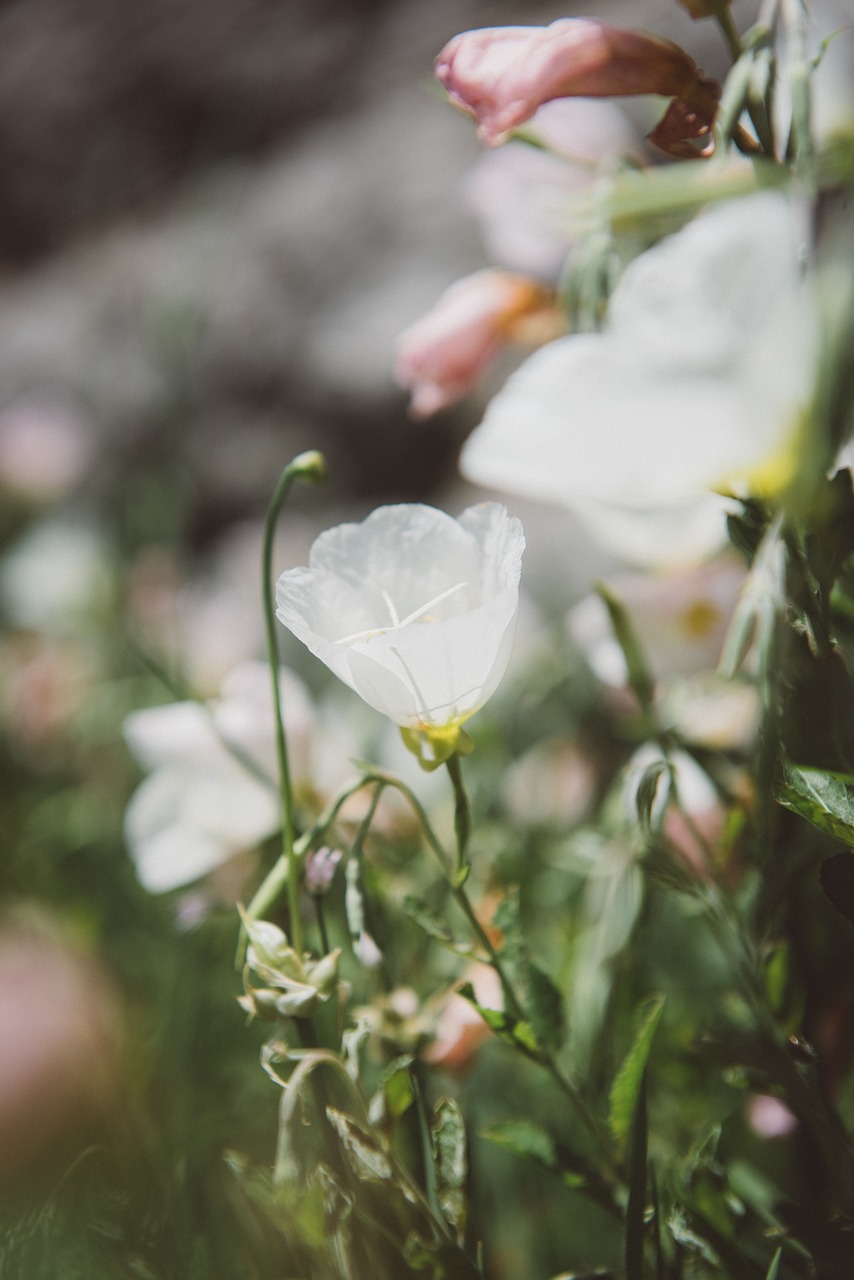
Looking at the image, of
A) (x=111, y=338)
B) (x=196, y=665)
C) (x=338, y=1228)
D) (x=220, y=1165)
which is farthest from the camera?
(x=111, y=338)

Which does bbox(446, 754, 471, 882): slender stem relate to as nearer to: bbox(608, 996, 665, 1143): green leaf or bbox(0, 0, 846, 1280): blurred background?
bbox(608, 996, 665, 1143): green leaf

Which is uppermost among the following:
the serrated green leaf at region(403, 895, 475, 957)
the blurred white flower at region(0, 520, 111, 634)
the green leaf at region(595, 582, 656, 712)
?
the green leaf at region(595, 582, 656, 712)

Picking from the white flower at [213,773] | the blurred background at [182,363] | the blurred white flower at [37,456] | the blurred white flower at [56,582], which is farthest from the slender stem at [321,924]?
the blurred white flower at [37,456]

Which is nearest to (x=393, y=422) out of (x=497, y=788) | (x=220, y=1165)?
(x=497, y=788)

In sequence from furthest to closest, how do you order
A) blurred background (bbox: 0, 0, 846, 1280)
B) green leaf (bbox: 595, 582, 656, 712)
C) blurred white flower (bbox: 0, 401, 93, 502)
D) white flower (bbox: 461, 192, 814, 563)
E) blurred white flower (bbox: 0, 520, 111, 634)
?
blurred white flower (bbox: 0, 401, 93, 502), blurred white flower (bbox: 0, 520, 111, 634), blurred background (bbox: 0, 0, 846, 1280), green leaf (bbox: 595, 582, 656, 712), white flower (bbox: 461, 192, 814, 563)

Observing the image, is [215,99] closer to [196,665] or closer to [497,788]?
[196,665]

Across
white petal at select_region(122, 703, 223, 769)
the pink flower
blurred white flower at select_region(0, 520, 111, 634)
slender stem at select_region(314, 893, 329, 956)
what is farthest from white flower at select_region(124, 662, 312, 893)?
blurred white flower at select_region(0, 520, 111, 634)

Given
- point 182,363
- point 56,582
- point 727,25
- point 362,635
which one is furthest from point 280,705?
point 56,582
